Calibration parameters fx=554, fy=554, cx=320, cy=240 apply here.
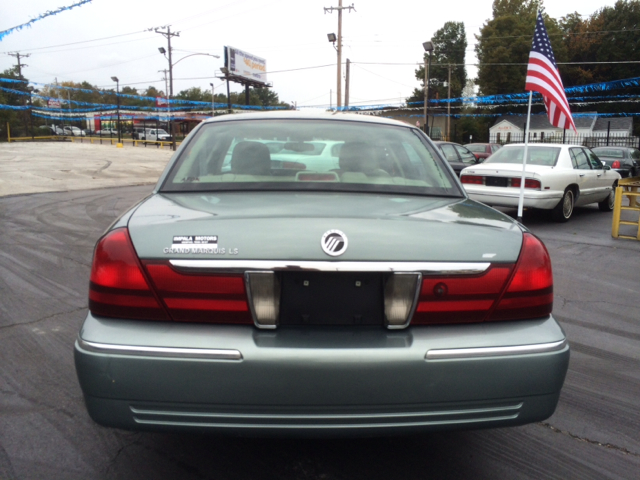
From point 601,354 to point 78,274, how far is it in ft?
16.5

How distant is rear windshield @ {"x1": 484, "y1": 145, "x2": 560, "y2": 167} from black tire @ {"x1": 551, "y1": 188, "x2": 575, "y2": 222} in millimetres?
660

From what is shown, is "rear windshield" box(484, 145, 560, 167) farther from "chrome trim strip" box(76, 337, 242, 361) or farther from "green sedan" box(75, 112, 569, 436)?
"chrome trim strip" box(76, 337, 242, 361)

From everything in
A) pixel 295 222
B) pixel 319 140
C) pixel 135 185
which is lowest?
pixel 135 185

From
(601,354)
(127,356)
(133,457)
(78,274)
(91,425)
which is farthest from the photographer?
(78,274)

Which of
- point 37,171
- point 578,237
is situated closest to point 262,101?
point 37,171

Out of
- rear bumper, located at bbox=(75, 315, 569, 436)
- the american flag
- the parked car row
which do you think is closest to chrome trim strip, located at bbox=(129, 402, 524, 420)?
rear bumper, located at bbox=(75, 315, 569, 436)

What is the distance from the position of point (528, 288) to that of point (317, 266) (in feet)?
2.70

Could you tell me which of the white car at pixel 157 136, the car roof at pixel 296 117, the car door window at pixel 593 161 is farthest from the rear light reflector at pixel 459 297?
the white car at pixel 157 136

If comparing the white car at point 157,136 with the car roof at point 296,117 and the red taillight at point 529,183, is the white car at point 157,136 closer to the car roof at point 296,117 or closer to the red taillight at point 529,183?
the red taillight at point 529,183

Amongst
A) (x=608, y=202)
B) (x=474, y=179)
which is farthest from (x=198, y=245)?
(x=608, y=202)

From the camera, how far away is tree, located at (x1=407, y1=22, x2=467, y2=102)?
8546 cm

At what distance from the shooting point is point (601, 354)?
12.9 feet

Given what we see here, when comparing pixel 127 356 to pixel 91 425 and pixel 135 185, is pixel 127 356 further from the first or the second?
pixel 135 185

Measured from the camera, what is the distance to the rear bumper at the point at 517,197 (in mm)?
9984
